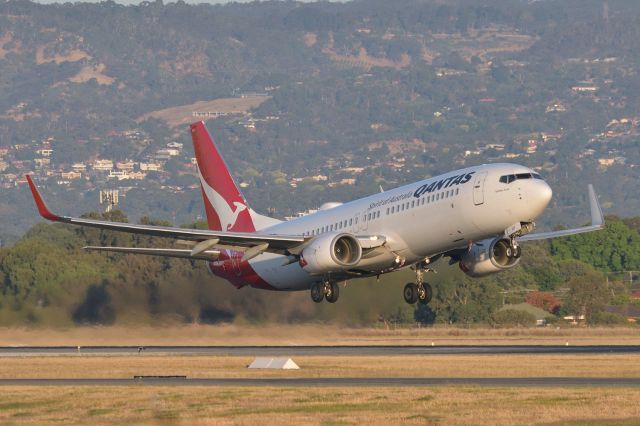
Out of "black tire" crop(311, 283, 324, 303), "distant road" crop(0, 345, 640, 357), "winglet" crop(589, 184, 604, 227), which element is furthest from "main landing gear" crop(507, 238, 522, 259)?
"distant road" crop(0, 345, 640, 357)

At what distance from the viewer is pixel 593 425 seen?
148ft

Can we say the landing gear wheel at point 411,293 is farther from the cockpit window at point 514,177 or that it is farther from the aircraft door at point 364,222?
the cockpit window at point 514,177

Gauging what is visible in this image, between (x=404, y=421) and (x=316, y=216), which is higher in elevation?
(x=316, y=216)

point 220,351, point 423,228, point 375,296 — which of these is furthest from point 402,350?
point 423,228

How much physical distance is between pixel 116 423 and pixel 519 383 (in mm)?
17782

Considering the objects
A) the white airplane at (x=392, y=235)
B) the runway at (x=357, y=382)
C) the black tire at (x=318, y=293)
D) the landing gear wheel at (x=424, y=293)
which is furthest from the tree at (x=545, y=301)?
the runway at (x=357, y=382)

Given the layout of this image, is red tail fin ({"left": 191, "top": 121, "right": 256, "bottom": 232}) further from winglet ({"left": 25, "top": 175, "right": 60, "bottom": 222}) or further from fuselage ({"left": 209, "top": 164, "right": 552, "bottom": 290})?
winglet ({"left": 25, "top": 175, "right": 60, "bottom": 222})

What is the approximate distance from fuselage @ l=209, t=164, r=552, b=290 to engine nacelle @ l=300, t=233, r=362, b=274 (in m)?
1.10

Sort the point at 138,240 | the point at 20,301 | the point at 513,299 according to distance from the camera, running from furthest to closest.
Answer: the point at 138,240, the point at 513,299, the point at 20,301

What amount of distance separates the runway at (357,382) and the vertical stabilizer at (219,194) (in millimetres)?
21127

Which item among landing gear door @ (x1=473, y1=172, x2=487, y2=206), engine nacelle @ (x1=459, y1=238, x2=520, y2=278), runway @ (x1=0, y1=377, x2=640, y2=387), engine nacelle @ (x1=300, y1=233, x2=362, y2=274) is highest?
landing gear door @ (x1=473, y1=172, x2=487, y2=206)

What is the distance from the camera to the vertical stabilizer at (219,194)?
81.9 meters

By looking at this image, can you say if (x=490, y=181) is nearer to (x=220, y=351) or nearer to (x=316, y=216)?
(x=316, y=216)

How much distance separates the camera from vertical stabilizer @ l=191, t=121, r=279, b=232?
81938 mm
